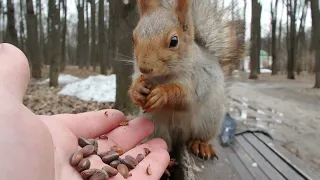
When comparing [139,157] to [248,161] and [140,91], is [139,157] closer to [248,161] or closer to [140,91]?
[140,91]

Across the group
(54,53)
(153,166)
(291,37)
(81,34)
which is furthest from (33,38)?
(291,37)

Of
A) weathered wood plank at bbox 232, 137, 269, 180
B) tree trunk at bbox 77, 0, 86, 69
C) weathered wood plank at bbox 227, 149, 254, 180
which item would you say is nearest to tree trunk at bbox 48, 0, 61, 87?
weathered wood plank at bbox 232, 137, 269, 180

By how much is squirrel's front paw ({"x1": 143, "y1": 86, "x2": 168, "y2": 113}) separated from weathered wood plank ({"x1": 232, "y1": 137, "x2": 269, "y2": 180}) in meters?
0.34

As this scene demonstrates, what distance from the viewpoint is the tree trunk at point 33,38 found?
526cm

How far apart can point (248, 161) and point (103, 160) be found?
0.52 meters

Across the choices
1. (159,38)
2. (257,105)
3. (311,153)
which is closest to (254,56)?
(257,105)

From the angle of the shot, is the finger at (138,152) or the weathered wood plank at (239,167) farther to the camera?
the weathered wood plank at (239,167)

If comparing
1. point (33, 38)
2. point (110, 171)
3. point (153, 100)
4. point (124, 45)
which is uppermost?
point (33, 38)

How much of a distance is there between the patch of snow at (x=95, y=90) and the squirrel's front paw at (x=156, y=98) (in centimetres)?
236

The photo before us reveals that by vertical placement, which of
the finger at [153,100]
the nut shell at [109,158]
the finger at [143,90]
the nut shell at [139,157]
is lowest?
the nut shell at [139,157]

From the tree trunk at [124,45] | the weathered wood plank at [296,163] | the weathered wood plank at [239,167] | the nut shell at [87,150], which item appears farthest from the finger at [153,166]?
the tree trunk at [124,45]

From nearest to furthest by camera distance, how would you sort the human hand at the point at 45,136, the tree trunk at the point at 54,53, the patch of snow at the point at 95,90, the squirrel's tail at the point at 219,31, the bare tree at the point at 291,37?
the human hand at the point at 45,136, the squirrel's tail at the point at 219,31, the patch of snow at the point at 95,90, the tree trunk at the point at 54,53, the bare tree at the point at 291,37

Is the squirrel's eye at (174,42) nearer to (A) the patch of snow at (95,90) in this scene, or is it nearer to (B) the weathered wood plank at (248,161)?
(B) the weathered wood plank at (248,161)

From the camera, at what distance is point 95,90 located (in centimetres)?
387
